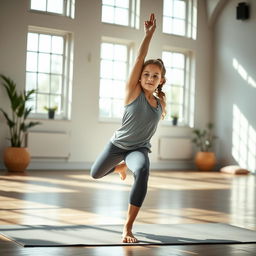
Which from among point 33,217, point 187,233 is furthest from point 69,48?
point 187,233

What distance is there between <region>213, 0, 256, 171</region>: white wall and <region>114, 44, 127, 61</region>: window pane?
6.68 ft

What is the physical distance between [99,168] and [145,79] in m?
0.62

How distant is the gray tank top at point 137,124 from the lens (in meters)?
3.30

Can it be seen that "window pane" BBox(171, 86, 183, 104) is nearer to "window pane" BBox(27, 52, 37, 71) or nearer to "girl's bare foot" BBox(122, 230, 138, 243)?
"window pane" BBox(27, 52, 37, 71)

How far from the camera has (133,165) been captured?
10.4 feet

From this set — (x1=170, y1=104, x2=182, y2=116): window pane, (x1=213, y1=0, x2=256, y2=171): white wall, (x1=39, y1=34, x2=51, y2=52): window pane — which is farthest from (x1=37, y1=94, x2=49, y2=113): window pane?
(x1=213, y1=0, x2=256, y2=171): white wall

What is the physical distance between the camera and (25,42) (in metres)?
9.00

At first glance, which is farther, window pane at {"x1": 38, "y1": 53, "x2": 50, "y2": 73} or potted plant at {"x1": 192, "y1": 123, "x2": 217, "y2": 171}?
potted plant at {"x1": 192, "y1": 123, "x2": 217, "y2": 171}

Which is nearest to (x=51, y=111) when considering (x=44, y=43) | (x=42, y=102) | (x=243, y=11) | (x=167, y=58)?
(x=42, y=102)

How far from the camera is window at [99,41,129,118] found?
33.0 ft

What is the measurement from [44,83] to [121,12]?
6.68 ft

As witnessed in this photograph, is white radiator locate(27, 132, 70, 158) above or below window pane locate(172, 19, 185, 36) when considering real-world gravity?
below

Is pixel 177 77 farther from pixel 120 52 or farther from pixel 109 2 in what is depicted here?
pixel 109 2

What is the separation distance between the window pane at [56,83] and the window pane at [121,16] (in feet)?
5.13
